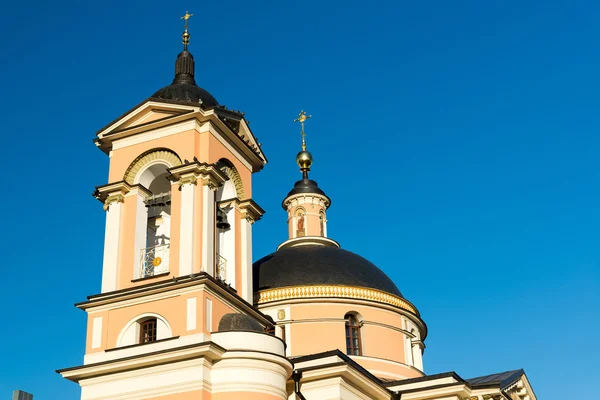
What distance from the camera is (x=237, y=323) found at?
17469mm

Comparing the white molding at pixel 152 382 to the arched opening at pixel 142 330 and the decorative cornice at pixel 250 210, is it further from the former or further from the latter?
the decorative cornice at pixel 250 210

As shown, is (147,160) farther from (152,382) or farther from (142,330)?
(152,382)

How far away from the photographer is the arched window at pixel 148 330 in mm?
17922

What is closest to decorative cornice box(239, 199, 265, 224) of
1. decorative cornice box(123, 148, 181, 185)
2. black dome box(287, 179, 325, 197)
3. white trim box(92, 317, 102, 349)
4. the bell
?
the bell

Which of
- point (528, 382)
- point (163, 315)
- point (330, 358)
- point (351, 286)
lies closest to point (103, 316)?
point (163, 315)

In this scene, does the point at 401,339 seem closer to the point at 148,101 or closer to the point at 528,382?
the point at 528,382

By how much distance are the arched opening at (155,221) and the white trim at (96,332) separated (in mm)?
1287

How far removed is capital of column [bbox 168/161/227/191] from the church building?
0.02 m

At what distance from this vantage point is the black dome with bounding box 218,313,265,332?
1741cm

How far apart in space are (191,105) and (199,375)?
6.02 metres

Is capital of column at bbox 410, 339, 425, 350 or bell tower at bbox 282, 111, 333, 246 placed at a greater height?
bell tower at bbox 282, 111, 333, 246

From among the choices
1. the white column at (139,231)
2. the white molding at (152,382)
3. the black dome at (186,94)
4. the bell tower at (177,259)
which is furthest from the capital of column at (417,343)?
the white molding at (152,382)

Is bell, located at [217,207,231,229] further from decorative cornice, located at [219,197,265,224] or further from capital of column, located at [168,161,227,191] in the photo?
capital of column, located at [168,161,227,191]

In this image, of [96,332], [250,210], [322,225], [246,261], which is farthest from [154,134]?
[322,225]
